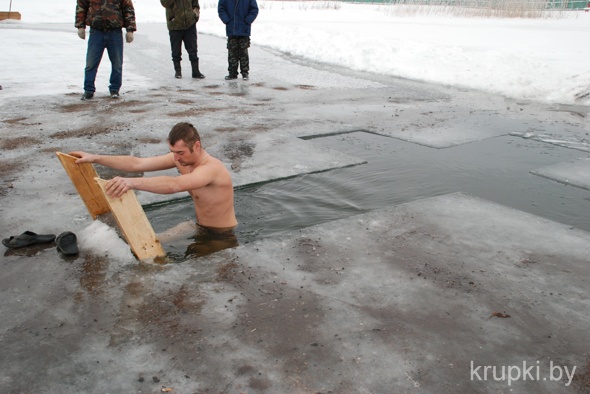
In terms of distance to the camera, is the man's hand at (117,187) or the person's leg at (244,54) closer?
the man's hand at (117,187)

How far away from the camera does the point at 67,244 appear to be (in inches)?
152

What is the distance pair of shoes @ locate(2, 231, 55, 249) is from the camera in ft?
12.9

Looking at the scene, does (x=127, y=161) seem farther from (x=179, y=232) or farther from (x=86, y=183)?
(x=179, y=232)

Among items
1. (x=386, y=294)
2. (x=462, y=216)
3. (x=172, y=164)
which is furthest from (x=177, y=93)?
(x=386, y=294)

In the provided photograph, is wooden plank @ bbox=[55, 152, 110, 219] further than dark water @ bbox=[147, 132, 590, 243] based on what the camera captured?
No

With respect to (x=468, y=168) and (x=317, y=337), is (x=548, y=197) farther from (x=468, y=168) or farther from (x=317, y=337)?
(x=317, y=337)

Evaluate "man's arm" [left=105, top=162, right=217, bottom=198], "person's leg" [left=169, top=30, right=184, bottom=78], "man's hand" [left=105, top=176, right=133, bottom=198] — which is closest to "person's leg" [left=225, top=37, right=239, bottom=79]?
"person's leg" [left=169, top=30, right=184, bottom=78]

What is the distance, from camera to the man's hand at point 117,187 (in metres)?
3.59

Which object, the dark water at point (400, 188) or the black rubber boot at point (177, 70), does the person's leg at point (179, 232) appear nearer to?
the dark water at point (400, 188)

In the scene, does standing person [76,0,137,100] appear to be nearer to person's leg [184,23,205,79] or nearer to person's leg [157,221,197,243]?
person's leg [184,23,205,79]

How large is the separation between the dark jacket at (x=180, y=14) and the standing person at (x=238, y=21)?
2.07ft

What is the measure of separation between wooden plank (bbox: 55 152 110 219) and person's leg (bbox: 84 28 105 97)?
18.2 ft

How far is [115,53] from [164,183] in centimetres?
637

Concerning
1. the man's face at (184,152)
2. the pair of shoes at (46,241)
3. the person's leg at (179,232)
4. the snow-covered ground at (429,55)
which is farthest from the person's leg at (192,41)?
the pair of shoes at (46,241)
